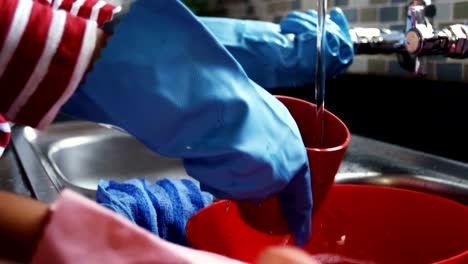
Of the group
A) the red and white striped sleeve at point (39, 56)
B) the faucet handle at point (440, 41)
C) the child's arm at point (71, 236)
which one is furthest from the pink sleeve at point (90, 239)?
the faucet handle at point (440, 41)

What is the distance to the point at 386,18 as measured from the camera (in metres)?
0.97

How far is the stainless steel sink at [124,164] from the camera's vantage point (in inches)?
28.0

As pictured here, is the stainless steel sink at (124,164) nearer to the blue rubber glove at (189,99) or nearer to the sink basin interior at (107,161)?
the sink basin interior at (107,161)

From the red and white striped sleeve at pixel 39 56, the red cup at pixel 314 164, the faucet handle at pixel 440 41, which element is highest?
the red and white striped sleeve at pixel 39 56

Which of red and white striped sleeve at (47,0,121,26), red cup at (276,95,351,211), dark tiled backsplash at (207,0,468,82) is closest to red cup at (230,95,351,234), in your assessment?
red cup at (276,95,351,211)

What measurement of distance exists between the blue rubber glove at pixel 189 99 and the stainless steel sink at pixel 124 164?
294mm

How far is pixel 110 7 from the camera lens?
613 millimetres

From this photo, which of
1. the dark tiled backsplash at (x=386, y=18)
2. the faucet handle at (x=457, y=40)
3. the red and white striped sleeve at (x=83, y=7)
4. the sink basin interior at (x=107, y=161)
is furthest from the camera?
the sink basin interior at (x=107, y=161)

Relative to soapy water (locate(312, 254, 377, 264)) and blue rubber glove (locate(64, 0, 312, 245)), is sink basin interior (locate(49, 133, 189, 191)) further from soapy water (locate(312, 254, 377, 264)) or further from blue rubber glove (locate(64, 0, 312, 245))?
blue rubber glove (locate(64, 0, 312, 245))

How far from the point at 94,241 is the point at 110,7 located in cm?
40

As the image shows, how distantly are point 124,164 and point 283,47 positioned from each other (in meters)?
0.38

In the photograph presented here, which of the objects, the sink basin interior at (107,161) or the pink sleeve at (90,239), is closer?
the pink sleeve at (90,239)

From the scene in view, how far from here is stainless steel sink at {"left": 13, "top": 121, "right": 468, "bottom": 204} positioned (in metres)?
0.71

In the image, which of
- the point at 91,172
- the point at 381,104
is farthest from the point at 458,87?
the point at 91,172
